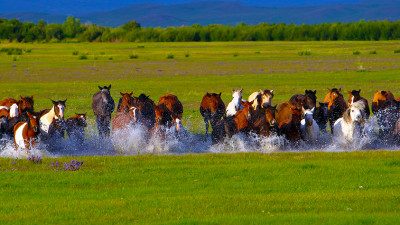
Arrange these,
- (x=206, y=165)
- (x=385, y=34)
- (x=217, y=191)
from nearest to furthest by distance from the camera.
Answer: (x=217, y=191) → (x=206, y=165) → (x=385, y=34)

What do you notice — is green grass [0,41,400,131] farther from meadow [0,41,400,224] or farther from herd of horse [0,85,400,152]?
meadow [0,41,400,224]

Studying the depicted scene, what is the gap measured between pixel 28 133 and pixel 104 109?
11.4 feet

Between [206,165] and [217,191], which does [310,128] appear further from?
[217,191]

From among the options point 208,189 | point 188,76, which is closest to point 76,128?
point 208,189

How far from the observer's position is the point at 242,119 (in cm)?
1470

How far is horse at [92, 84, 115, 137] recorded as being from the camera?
16.5 meters

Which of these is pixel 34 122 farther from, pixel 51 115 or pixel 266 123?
pixel 266 123

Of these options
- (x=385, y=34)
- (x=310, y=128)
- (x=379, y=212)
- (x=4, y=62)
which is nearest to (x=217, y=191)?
(x=379, y=212)

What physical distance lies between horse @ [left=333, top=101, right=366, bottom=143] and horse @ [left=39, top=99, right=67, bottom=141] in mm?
5992

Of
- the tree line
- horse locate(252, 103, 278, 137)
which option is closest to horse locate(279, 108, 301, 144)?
horse locate(252, 103, 278, 137)

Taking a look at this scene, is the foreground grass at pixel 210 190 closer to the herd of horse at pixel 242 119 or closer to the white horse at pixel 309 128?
the herd of horse at pixel 242 119

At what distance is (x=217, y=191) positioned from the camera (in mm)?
10094

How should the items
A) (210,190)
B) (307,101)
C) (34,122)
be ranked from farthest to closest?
(307,101) < (34,122) < (210,190)

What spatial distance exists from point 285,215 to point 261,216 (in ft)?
1.01
